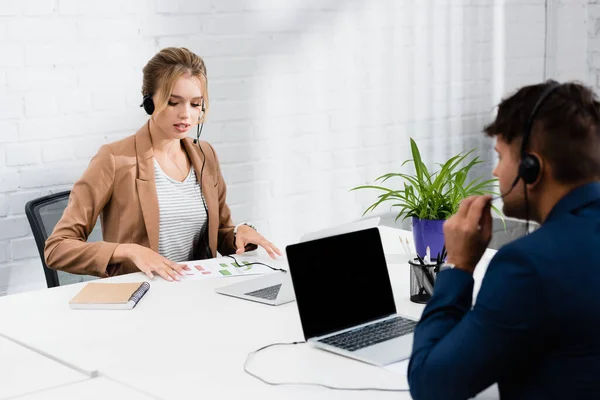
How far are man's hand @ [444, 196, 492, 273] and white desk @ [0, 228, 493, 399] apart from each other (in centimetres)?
27

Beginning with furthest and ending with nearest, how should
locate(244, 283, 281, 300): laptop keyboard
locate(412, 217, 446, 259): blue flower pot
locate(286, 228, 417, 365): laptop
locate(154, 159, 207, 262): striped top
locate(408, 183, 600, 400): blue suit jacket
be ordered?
locate(154, 159, 207, 262): striped top → locate(412, 217, 446, 259): blue flower pot → locate(244, 283, 281, 300): laptop keyboard → locate(286, 228, 417, 365): laptop → locate(408, 183, 600, 400): blue suit jacket

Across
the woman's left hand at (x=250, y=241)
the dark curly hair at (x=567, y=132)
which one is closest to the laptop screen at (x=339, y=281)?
the dark curly hair at (x=567, y=132)

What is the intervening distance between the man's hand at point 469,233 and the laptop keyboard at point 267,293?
0.81 m

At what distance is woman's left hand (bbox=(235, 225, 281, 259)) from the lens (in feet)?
8.69

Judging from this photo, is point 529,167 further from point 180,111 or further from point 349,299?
point 180,111

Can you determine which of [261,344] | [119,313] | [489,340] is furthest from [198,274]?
[489,340]

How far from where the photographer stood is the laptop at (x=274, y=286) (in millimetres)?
2059

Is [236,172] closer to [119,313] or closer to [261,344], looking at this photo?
[119,313]

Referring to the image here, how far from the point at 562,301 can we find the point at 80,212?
1778 millimetres

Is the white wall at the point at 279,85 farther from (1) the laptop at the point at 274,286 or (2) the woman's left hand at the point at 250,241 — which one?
(1) the laptop at the point at 274,286

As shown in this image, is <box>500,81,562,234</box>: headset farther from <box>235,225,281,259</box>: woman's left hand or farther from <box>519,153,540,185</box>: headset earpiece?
<box>235,225,281,259</box>: woman's left hand

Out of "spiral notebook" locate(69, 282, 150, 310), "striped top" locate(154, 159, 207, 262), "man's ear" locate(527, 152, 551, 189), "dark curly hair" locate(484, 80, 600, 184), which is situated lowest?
"spiral notebook" locate(69, 282, 150, 310)

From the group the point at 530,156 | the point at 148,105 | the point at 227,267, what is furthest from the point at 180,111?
the point at 530,156

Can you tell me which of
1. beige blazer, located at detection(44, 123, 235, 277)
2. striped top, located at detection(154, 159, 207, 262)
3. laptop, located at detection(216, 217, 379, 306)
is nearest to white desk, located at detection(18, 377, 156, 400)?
laptop, located at detection(216, 217, 379, 306)
